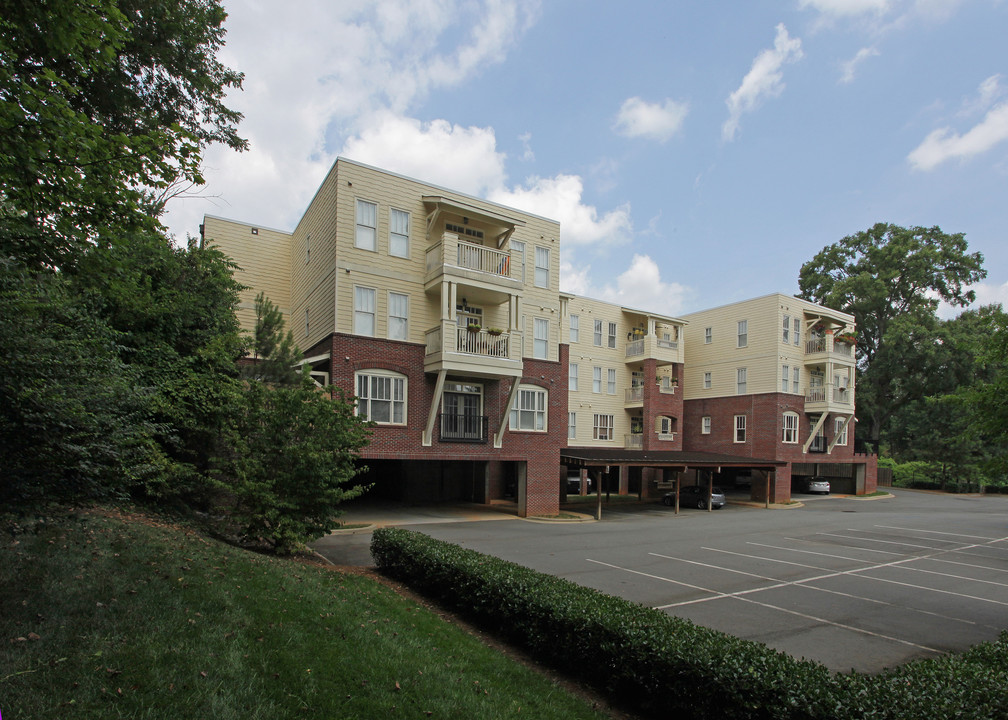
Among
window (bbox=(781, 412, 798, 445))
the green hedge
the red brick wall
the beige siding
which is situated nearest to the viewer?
the green hedge

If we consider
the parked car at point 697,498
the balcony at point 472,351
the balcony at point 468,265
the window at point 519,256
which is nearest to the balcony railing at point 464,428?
the balcony at point 472,351

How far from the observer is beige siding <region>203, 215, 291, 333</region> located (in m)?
25.0

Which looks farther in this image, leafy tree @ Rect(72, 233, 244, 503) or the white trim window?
the white trim window

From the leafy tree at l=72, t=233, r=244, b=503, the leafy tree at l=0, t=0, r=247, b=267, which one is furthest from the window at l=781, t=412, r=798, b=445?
the leafy tree at l=0, t=0, r=247, b=267

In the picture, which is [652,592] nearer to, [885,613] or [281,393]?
[885,613]

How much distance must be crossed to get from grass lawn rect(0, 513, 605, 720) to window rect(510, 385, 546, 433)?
637 inches

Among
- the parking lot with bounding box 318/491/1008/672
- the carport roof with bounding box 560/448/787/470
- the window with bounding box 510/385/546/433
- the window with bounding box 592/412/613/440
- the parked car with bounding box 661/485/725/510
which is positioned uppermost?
the window with bounding box 510/385/546/433

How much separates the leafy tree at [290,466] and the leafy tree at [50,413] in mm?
4235

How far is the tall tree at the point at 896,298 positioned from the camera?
169 feet

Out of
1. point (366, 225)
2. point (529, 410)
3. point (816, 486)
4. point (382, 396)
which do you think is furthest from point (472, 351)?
point (816, 486)

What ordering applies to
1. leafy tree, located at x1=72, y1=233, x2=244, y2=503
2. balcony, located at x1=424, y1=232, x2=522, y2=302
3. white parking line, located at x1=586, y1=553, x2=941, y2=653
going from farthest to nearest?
1. balcony, located at x1=424, y1=232, x2=522, y2=302
2. leafy tree, located at x1=72, y1=233, x2=244, y2=503
3. white parking line, located at x1=586, y1=553, x2=941, y2=653

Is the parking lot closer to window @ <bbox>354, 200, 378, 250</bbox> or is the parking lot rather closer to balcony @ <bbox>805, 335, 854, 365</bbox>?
window @ <bbox>354, 200, 378, 250</bbox>

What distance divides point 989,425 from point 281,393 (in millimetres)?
12606

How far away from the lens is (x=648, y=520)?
25.8 meters
